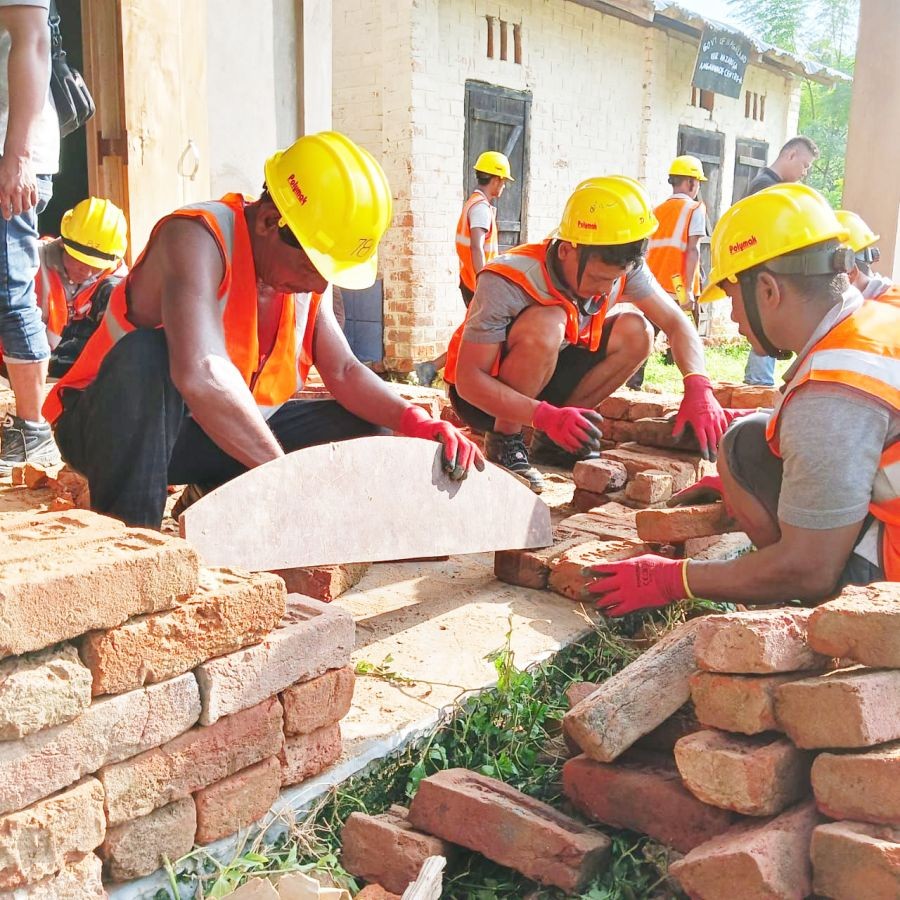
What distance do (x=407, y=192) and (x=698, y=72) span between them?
15.2 ft

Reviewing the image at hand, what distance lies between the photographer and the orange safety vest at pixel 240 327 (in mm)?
2988

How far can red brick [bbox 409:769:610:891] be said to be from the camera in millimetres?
1961

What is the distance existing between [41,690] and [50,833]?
247 mm

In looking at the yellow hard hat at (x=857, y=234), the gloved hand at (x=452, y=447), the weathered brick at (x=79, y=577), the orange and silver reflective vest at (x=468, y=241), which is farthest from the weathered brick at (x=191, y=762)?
the orange and silver reflective vest at (x=468, y=241)

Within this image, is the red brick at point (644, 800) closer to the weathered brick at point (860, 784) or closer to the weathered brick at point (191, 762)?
the weathered brick at point (860, 784)

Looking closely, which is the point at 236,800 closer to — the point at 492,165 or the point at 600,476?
the point at 600,476

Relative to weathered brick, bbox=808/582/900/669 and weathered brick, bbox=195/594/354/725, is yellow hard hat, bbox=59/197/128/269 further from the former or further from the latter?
weathered brick, bbox=808/582/900/669

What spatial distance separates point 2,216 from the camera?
3799 millimetres

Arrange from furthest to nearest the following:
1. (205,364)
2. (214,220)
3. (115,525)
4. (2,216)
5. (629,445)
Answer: (629,445)
(2,216)
(214,220)
(205,364)
(115,525)

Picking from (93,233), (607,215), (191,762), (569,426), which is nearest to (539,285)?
(607,215)

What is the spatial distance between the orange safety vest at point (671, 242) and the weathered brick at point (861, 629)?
6.95 metres

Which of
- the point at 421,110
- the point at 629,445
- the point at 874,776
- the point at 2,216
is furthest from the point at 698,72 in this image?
the point at 874,776

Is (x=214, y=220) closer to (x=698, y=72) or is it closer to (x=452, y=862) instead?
(x=452, y=862)

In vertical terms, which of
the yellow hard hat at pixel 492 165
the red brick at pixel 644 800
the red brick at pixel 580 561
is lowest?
the red brick at pixel 644 800
